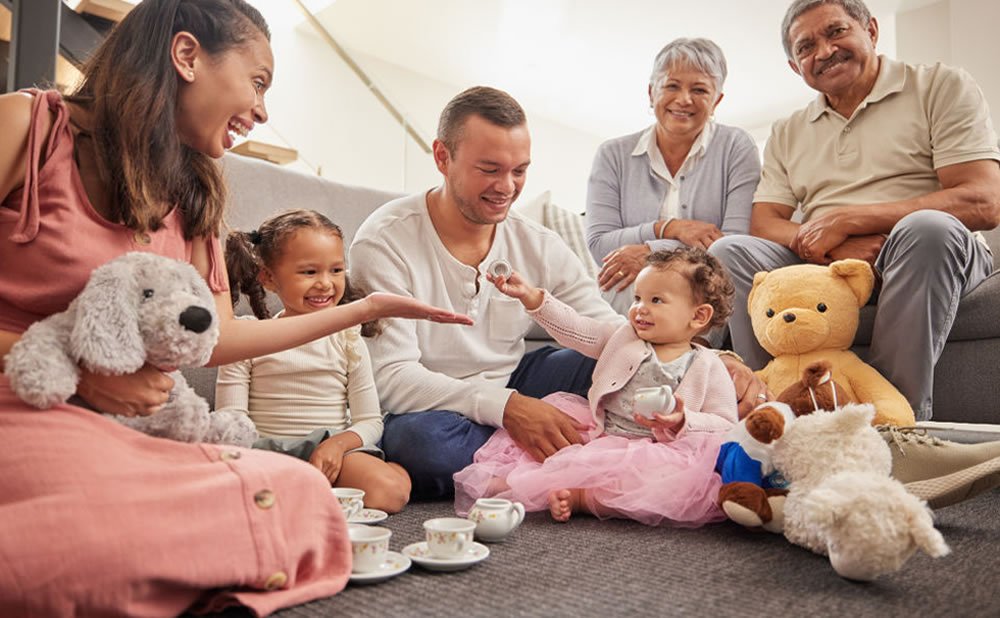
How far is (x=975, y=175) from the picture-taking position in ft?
6.06

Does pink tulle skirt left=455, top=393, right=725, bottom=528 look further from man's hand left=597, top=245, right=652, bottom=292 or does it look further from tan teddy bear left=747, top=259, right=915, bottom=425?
man's hand left=597, top=245, right=652, bottom=292

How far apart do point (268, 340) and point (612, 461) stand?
0.61m

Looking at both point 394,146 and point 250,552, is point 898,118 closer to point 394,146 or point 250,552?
point 250,552

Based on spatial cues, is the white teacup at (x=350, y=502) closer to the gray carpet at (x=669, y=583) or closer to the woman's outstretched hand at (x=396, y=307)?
the gray carpet at (x=669, y=583)

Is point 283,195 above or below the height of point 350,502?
above

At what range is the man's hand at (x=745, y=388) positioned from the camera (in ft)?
5.02

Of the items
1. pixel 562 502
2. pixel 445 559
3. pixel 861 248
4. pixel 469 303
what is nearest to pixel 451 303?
pixel 469 303

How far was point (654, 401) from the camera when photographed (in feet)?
4.12

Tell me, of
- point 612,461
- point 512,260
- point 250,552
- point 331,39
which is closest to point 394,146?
point 331,39

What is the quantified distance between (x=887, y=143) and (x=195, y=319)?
1.87m

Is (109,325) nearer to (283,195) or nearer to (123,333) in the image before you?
(123,333)

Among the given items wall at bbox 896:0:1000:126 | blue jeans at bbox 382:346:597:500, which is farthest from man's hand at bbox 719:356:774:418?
wall at bbox 896:0:1000:126

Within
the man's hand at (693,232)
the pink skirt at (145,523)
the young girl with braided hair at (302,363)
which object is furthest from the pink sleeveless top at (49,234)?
the man's hand at (693,232)

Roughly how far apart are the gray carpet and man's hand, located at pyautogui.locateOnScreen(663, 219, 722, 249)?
3.40 ft
